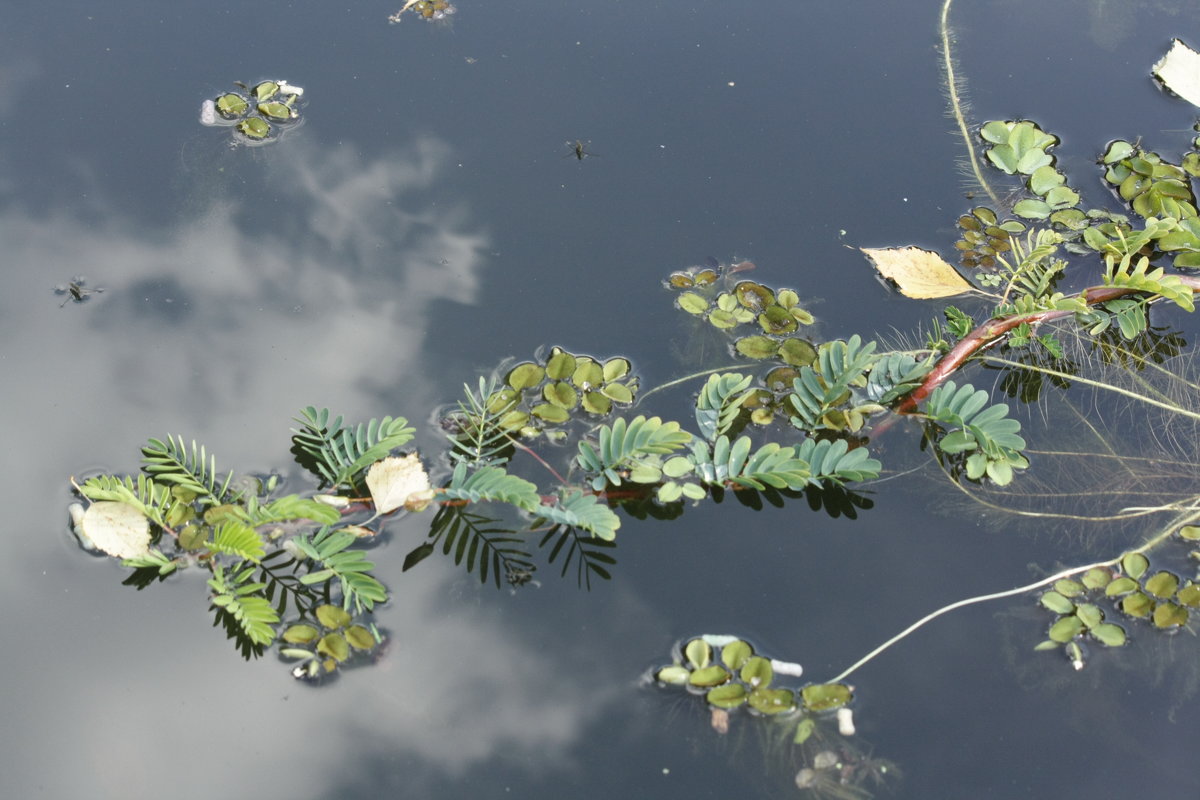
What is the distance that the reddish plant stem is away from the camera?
8.52 feet

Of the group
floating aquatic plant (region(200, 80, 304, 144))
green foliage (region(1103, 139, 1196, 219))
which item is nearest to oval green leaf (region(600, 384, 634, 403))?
floating aquatic plant (region(200, 80, 304, 144))

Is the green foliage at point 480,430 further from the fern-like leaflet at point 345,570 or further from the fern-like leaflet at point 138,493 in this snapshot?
the fern-like leaflet at point 138,493

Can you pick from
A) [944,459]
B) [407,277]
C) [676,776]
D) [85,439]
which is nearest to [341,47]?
[407,277]

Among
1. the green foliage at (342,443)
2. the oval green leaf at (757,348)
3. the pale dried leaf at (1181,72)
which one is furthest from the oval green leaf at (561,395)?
the pale dried leaf at (1181,72)

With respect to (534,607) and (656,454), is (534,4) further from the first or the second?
(534,607)

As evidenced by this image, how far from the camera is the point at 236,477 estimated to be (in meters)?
2.40

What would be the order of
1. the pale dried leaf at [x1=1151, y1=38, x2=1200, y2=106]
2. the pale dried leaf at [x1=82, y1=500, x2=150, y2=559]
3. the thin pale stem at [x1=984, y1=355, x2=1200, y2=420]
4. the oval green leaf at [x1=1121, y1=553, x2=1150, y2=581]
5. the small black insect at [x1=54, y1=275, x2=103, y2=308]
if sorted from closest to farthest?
the pale dried leaf at [x1=82, y1=500, x2=150, y2=559]
the oval green leaf at [x1=1121, y1=553, x2=1150, y2=581]
the thin pale stem at [x1=984, y1=355, x2=1200, y2=420]
the small black insect at [x1=54, y1=275, x2=103, y2=308]
the pale dried leaf at [x1=1151, y1=38, x2=1200, y2=106]

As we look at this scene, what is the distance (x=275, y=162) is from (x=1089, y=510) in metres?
2.56

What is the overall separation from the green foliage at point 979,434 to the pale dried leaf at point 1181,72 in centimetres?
166

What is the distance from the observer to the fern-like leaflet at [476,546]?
90.5 inches

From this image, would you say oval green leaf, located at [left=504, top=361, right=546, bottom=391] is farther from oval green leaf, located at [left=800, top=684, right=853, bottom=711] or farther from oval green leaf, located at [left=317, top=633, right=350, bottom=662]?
oval green leaf, located at [left=800, top=684, right=853, bottom=711]

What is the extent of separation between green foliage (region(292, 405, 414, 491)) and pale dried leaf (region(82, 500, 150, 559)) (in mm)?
394

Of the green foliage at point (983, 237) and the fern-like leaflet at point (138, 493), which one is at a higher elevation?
the green foliage at point (983, 237)

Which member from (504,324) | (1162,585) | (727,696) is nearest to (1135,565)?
(1162,585)
